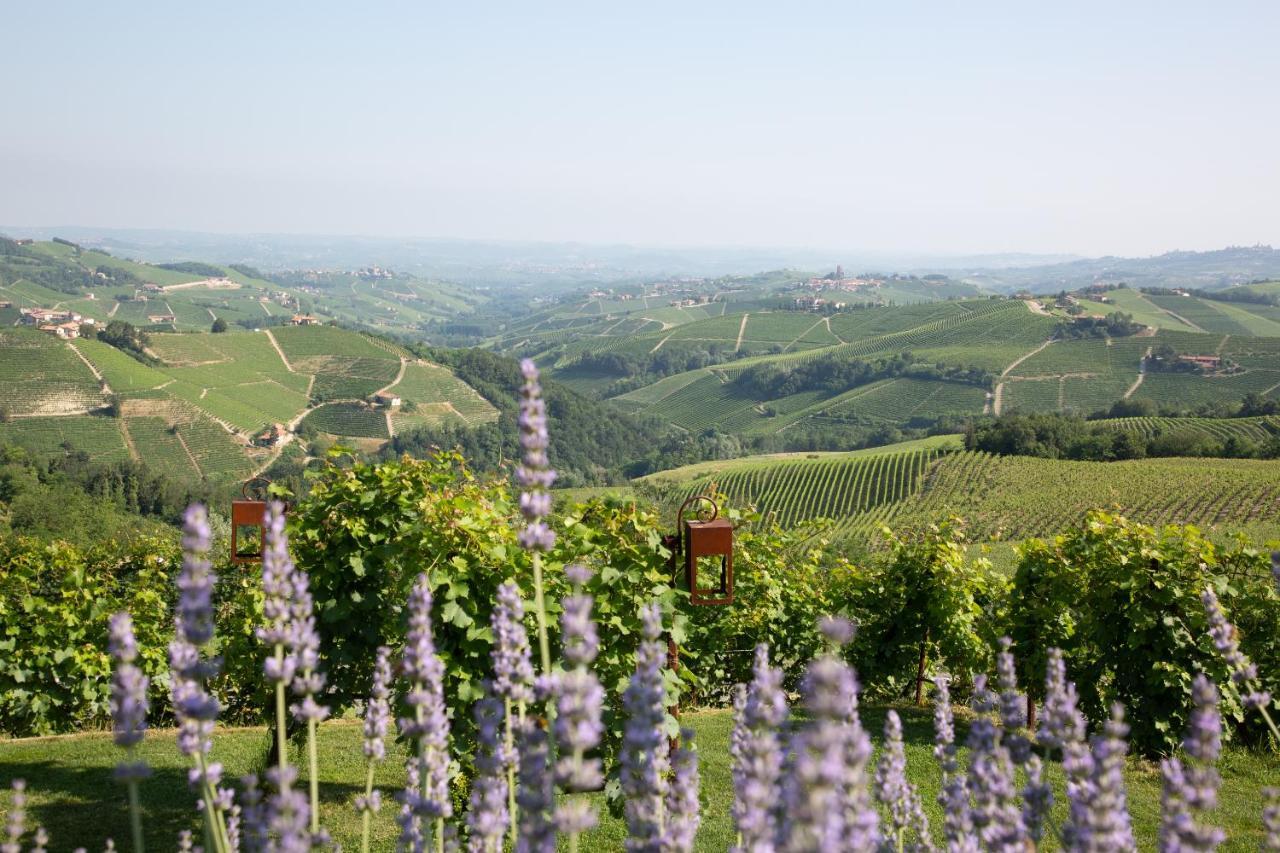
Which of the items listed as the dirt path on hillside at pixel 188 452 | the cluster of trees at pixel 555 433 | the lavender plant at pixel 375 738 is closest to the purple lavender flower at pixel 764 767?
the lavender plant at pixel 375 738

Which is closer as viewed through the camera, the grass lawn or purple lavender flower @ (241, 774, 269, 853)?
purple lavender flower @ (241, 774, 269, 853)

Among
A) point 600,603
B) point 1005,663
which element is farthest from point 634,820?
point 600,603

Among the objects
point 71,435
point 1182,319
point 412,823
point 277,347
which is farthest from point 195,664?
point 1182,319

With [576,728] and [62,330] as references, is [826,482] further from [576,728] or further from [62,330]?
[62,330]

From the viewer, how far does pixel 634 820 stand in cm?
220

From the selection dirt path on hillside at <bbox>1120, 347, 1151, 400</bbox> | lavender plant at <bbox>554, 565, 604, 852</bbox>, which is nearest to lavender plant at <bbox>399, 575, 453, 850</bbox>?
lavender plant at <bbox>554, 565, 604, 852</bbox>

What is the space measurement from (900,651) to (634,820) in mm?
11571

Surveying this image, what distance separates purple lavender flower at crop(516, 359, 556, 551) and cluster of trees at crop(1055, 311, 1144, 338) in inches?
5806

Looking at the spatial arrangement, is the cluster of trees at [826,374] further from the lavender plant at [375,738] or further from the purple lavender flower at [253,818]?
the purple lavender flower at [253,818]

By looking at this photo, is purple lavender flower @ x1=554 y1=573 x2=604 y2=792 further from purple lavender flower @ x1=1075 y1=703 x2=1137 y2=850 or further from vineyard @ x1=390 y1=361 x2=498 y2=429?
vineyard @ x1=390 y1=361 x2=498 y2=429

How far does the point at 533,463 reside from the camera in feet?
8.71

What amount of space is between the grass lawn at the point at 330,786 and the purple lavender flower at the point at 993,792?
3.39 m

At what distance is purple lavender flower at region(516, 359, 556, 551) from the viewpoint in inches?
98.3

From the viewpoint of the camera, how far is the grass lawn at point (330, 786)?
23.4 feet
